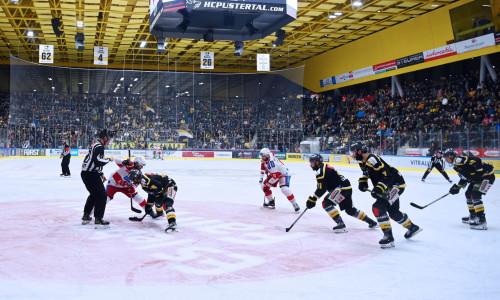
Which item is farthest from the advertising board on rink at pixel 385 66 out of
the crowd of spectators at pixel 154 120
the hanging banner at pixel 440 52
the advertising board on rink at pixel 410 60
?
the crowd of spectators at pixel 154 120

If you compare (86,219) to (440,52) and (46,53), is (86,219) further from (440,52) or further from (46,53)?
(440,52)

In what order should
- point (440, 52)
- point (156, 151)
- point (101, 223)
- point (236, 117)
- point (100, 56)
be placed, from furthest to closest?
point (236, 117) < point (156, 151) < point (440, 52) < point (100, 56) < point (101, 223)

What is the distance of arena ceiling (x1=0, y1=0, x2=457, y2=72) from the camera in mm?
20453

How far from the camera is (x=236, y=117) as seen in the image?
2553cm

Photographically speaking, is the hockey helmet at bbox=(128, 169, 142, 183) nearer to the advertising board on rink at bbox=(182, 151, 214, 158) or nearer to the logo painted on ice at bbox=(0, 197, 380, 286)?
the logo painted on ice at bbox=(0, 197, 380, 286)

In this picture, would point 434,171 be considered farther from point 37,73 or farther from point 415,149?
point 37,73

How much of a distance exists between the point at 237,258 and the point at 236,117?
2104 centimetres

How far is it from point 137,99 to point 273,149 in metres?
8.13

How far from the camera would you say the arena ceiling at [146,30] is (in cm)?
2045

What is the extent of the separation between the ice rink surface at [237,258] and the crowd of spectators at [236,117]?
567 inches

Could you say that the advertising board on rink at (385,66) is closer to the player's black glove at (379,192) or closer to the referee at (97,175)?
the player's black glove at (379,192)

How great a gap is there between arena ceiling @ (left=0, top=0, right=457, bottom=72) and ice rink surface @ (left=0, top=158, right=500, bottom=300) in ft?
48.5

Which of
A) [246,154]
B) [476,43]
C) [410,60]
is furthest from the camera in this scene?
[246,154]

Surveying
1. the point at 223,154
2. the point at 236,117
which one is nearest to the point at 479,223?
the point at 236,117
